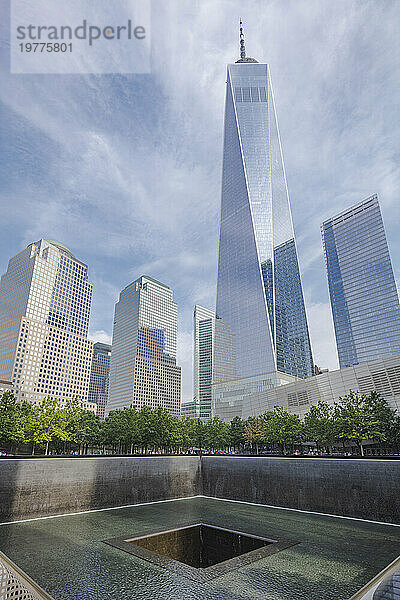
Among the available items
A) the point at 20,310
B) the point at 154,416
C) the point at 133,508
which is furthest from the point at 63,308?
the point at 133,508

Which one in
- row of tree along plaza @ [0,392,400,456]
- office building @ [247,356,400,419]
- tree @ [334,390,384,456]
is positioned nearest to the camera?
tree @ [334,390,384,456]

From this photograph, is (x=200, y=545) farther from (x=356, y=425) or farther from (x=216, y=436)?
(x=216, y=436)

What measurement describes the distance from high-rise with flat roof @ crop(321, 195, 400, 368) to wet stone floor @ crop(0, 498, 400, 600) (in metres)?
124

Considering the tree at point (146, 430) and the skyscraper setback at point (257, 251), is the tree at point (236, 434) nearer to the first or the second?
the tree at point (146, 430)

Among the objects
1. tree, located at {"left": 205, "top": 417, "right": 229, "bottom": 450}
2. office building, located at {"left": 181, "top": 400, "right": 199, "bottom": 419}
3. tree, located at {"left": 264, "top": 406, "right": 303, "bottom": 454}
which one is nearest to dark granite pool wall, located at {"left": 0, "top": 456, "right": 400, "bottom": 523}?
tree, located at {"left": 264, "top": 406, "right": 303, "bottom": 454}

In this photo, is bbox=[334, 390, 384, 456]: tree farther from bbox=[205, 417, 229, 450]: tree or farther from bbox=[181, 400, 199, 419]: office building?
bbox=[181, 400, 199, 419]: office building

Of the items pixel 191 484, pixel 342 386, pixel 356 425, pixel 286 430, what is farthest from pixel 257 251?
pixel 191 484

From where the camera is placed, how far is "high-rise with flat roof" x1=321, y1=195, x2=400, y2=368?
131 m

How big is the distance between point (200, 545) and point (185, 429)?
45694mm

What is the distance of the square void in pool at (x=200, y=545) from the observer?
535 inches

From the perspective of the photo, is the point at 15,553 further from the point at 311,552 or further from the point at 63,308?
the point at 63,308

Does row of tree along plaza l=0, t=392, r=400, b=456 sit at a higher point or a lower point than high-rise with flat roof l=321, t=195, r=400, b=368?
lower

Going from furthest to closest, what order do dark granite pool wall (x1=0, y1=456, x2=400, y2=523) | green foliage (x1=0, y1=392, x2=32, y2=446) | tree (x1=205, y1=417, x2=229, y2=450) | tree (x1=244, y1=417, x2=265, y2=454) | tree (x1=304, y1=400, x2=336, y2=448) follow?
1. tree (x1=205, y1=417, x2=229, y2=450)
2. tree (x1=244, y1=417, x2=265, y2=454)
3. tree (x1=304, y1=400, x2=336, y2=448)
4. green foliage (x1=0, y1=392, x2=32, y2=446)
5. dark granite pool wall (x1=0, y1=456, x2=400, y2=523)

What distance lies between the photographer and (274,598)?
358 inches
